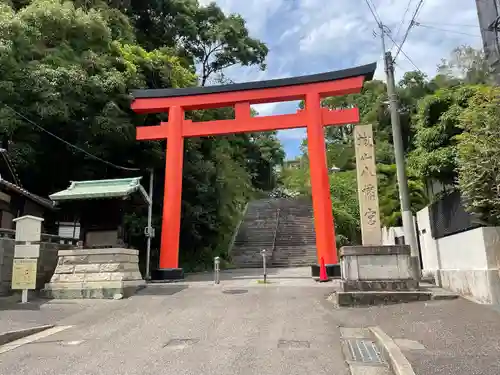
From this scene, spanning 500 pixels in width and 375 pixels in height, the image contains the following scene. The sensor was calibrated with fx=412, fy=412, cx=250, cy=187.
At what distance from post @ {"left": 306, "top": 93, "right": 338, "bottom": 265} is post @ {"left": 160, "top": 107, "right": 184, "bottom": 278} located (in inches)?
191

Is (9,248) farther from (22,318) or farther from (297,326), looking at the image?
(297,326)

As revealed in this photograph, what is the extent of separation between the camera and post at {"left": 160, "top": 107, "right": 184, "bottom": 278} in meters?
14.5

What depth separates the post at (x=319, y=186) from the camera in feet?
44.9

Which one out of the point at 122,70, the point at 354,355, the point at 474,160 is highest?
the point at 122,70

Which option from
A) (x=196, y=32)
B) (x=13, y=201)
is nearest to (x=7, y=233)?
(x=13, y=201)

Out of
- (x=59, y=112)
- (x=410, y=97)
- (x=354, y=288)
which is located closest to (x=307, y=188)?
(x=410, y=97)

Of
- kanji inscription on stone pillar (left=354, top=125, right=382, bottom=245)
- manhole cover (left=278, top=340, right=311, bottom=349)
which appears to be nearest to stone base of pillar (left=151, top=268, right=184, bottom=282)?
kanji inscription on stone pillar (left=354, top=125, right=382, bottom=245)

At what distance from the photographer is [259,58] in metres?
31.8

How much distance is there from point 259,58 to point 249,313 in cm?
2666

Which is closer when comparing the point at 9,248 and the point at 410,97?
the point at 9,248

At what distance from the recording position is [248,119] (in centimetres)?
1544

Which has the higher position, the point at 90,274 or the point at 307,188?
the point at 307,188

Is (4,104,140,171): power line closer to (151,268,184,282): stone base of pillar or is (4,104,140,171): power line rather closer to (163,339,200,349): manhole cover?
(151,268,184,282): stone base of pillar

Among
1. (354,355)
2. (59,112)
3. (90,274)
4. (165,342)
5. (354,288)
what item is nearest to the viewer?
(354,355)
